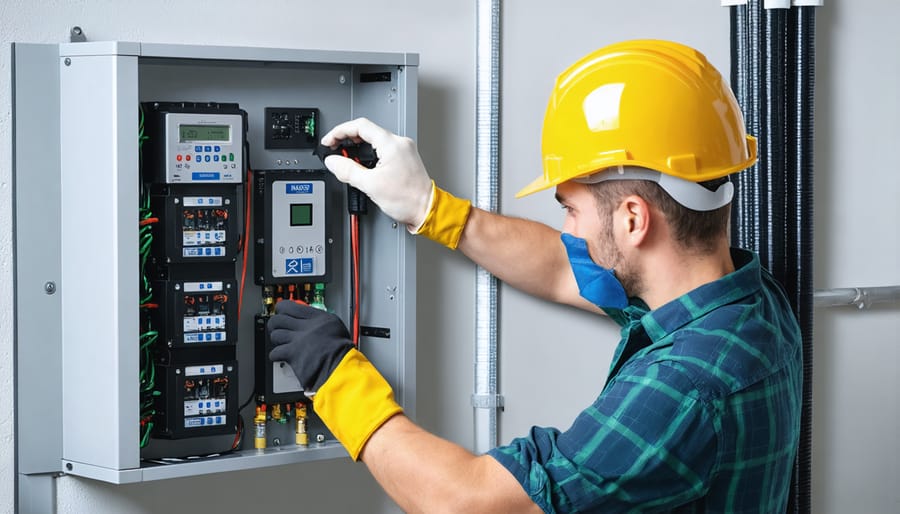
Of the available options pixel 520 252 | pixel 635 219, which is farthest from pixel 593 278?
pixel 520 252

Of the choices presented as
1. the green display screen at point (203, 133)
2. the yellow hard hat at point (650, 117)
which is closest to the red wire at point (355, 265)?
the green display screen at point (203, 133)

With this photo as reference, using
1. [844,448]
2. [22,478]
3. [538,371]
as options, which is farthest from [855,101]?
[22,478]

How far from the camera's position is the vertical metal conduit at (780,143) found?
2.23 metres

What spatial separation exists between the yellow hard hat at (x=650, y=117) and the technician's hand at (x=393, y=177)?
333 mm

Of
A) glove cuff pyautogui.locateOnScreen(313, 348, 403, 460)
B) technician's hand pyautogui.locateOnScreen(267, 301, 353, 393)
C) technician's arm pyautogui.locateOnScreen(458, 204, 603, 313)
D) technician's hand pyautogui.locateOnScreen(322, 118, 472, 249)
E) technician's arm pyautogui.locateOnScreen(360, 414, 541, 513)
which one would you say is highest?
technician's hand pyautogui.locateOnScreen(322, 118, 472, 249)

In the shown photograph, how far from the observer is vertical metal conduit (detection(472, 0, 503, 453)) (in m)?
2.11

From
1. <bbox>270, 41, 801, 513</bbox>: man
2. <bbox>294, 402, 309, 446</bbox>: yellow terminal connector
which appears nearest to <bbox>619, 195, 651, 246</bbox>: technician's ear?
<bbox>270, 41, 801, 513</bbox>: man

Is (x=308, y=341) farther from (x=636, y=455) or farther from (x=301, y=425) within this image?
(x=636, y=455)

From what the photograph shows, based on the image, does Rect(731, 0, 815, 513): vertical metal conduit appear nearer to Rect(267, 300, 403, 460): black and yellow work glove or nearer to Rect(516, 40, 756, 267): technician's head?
Rect(516, 40, 756, 267): technician's head

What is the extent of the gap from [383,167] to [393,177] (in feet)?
0.08

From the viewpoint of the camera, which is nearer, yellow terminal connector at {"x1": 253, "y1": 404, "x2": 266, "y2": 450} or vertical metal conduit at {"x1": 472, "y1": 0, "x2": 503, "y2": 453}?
yellow terminal connector at {"x1": 253, "y1": 404, "x2": 266, "y2": 450}

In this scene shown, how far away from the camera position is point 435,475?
1.52 meters

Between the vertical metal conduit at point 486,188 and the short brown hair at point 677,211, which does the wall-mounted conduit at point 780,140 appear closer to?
the vertical metal conduit at point 486,188

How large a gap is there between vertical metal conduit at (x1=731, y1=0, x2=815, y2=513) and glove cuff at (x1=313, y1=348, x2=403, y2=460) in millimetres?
954
